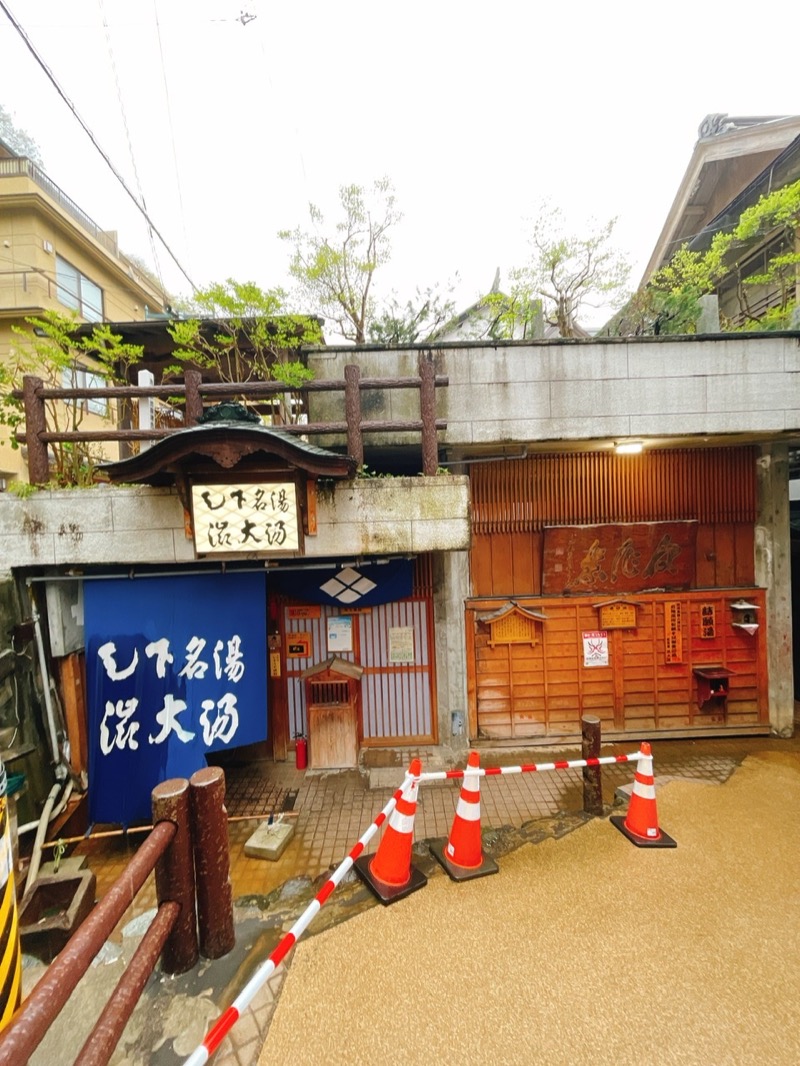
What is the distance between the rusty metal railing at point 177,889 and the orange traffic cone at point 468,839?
2.18 metres

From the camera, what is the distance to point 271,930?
3.55 meters

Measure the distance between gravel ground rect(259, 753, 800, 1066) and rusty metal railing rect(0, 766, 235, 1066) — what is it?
781 millimetres

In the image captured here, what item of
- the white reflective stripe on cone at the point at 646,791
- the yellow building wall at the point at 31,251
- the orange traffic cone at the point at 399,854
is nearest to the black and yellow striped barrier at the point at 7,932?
the orange traffic cone at the point at 399,854

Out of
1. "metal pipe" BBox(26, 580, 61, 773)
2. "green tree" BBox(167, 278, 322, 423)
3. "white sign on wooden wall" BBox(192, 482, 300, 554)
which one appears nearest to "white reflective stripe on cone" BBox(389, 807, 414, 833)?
"white sign on wooden wall" BBox(192, 482, 300, 554)

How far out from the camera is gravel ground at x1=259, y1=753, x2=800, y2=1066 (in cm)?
274

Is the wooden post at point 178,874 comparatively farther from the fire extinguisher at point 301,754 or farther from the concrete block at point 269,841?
the fire extinguisher at point 301,754

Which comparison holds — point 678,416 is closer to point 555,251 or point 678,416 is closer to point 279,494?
point 555,251

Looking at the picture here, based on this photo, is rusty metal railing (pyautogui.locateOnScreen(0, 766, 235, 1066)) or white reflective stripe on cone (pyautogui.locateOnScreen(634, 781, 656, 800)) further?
white reflective stripe on cone (pyautogui.locateOnScreen(634, 781, 656, 800))

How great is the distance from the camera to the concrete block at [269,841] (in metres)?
5.07

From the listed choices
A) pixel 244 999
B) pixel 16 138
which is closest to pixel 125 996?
pixel 244 999

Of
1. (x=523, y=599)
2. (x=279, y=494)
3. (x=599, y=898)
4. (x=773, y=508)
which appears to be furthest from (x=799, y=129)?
(x=599, y=898)

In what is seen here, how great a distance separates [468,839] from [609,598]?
4786mm

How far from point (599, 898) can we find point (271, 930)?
9.81ft

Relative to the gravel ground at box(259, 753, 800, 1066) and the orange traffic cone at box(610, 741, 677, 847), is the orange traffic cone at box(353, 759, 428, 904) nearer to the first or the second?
the gravel ground at box(259, 753, 800, 1066)
